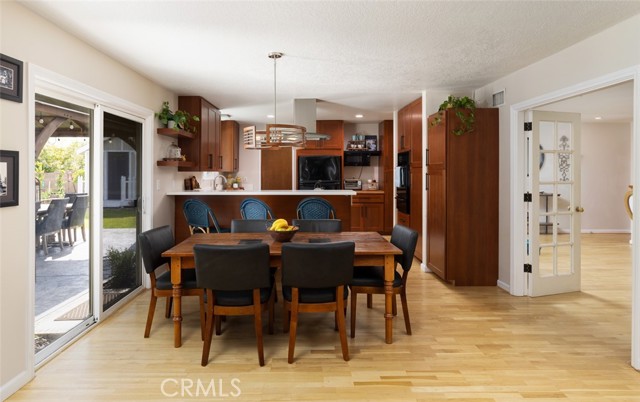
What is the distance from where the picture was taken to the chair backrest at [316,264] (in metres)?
2.51

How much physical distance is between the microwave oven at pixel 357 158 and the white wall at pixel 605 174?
4.66 meters

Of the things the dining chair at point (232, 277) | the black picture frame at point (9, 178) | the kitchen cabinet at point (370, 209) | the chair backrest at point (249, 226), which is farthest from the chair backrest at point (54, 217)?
the kitchen cabinet at point (370, 209)

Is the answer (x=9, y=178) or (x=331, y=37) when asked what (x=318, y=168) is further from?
(x=9, y=178)

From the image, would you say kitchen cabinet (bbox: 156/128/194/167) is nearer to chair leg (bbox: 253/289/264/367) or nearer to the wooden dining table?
the wooden dining table

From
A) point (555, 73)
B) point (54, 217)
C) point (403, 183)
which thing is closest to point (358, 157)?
point (403, 183)

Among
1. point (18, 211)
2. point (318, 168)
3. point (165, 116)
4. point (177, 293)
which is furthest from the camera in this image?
point (318, 168)

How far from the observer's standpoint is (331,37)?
305 centimetres

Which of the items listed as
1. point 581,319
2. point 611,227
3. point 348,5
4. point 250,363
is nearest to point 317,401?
point 250,363

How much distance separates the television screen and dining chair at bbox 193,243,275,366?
5.16 meters

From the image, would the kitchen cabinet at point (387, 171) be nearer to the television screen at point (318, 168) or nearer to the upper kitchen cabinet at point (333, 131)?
the upper kitchen cabinet at point (333, 131)

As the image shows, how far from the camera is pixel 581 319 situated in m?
3.46

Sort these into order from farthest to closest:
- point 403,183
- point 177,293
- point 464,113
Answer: point 403,183, point 464,113, point 177,293

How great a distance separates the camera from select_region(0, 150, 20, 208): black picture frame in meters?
2.20

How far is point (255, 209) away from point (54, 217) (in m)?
2.17
